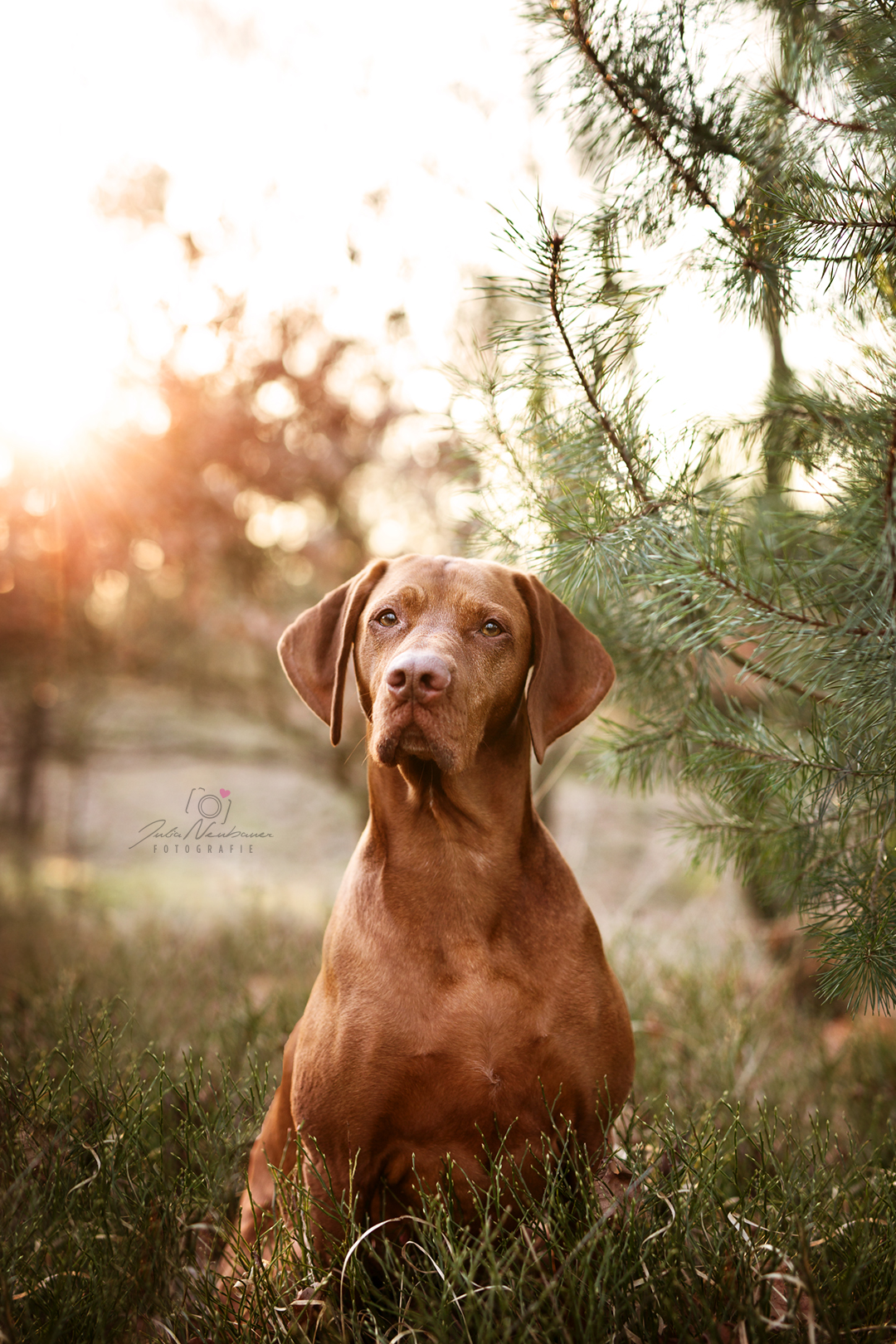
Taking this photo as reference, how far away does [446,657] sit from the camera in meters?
2.14

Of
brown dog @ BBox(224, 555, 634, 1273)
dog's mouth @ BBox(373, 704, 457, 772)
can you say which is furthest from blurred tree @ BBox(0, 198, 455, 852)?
dog's mouth @ BBox(373, 704, 457, 772)

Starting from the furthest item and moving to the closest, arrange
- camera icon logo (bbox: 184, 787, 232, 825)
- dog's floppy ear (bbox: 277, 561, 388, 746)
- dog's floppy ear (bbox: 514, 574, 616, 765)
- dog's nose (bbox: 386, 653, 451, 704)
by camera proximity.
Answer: camera icon logo (bbox: 184, 787, 232, 825)
dog's floppy ear (bbox: 277, 561, 388, 746)
dog's floppy ear (bbox: 514, 574, 616, 765)
dog's nose (bbox: 386, 653, 451, 704)

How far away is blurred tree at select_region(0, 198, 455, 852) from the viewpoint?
5066 millimetres

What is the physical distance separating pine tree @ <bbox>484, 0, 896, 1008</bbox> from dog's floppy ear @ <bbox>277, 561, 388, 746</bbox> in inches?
22.3

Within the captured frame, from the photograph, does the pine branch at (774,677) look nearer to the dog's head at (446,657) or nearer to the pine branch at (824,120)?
the dog's head at (446,657)

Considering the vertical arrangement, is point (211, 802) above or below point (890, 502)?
below

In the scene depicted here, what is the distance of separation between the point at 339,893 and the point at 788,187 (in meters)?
2.06

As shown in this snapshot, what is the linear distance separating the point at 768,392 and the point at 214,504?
3.80 metres

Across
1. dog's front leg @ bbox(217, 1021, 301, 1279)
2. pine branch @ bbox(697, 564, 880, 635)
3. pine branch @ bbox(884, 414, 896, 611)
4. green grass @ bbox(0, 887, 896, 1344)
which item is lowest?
dog's front leg @ bbox(217, 1021, 301, 1279)

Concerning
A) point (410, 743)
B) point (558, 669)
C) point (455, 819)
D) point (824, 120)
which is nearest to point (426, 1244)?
point (455, 819)

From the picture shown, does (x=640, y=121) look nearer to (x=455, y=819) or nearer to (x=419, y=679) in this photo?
(x=419, y=679)

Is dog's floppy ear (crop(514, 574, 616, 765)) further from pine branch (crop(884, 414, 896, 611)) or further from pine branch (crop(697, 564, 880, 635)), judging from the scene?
pine branch (crop(884, 414, 896, 611))

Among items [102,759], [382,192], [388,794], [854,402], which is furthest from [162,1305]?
[102,759]

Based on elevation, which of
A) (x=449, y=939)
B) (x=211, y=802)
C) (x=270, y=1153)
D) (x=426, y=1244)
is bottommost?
(x=211, y=802)
